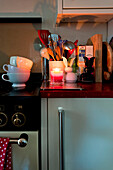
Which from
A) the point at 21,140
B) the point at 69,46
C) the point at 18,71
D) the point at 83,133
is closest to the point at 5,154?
the point at 21,140

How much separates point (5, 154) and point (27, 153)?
111 mm

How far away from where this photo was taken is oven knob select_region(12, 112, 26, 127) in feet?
2.67

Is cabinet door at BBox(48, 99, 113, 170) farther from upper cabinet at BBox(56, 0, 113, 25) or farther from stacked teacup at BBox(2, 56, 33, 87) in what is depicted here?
upper cabinet at BBox(56, 0, 113, 25)

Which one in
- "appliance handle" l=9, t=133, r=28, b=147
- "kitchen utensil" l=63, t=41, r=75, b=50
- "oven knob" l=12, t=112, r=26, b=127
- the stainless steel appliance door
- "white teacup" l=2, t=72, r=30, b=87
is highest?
"kitchen utensil" l=63, t=41, r=75, b=50

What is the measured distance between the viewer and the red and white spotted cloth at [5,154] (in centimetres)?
75

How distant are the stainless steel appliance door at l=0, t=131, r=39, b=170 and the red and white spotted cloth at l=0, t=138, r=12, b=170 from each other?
4cm

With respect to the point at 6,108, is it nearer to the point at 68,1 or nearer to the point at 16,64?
the point at 16,64

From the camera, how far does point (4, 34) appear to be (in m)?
1.50

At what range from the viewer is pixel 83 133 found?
87cm

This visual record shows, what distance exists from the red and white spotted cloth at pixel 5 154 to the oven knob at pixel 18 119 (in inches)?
3.1

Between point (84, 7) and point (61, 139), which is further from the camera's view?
point (84, 7)

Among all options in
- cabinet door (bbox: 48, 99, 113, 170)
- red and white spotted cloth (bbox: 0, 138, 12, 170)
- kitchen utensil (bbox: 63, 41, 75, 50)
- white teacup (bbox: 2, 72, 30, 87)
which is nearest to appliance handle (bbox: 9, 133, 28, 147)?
red and white spotted cloth (bbox: 0, 138, 12, 170)

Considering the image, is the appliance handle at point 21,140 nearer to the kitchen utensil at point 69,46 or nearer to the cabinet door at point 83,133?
the cabinet door at point 83,133

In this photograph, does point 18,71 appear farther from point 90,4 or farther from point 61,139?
point 90,4
